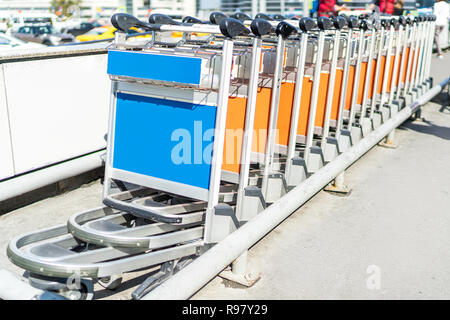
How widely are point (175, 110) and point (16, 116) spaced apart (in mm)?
1856

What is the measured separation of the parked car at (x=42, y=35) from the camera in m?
23.1

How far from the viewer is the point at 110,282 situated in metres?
3.15

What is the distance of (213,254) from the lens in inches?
111

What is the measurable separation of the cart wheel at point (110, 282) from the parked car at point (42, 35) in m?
20.9

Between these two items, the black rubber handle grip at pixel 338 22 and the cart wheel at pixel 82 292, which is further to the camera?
the black rubber handle grip at pixel 338 22

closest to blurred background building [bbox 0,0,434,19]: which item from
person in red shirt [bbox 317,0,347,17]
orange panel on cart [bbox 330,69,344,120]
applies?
person in red shirt [bbox 317,0,347,17]

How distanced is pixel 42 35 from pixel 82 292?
24.0 m

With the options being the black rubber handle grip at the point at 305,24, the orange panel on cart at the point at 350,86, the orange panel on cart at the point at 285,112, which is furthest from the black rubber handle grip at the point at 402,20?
the black rubber handle grip at the point at 305,24

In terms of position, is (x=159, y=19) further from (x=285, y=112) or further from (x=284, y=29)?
(x=285, y=112)

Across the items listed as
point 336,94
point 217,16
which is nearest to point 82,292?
point 217,16

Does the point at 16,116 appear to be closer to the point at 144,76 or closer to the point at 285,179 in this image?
the point at 144,76

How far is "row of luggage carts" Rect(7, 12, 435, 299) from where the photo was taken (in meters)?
2.85

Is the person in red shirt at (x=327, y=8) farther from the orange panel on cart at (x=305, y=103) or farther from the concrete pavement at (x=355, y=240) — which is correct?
the orange panel on cart at (x=305, y=103)

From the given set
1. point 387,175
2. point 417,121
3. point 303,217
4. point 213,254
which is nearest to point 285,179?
point 303,217
